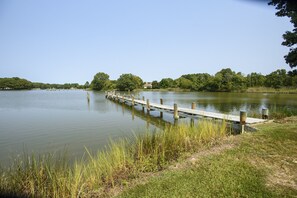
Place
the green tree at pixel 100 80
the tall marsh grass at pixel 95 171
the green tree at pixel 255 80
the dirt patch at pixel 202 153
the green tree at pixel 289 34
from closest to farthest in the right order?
the tall marsh grass at pixel 95 171, the dirt patch at pixel 202 153, the green tree at pixel 289 34, the green tree at pixel 255 80, the green tree at pixel 100 80

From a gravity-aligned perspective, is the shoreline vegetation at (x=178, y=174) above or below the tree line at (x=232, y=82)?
below

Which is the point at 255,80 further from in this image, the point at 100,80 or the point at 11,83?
the point at 11,83

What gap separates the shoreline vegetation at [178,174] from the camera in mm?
3359

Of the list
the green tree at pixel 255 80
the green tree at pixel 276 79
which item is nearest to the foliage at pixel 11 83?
the green tree at pixel 255 80

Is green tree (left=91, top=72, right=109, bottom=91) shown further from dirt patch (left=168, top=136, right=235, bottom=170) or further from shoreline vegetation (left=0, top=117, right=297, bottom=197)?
shoreline vegetation (left=0, top=117, right=297, bottom=197)

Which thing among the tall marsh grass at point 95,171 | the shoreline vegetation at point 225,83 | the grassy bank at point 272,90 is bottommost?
the tall marsh grass at point 95,171

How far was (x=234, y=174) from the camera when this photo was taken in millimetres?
3789

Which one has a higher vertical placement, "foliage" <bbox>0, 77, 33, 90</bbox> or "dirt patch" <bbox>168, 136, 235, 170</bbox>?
"foliage" <bbox>0, 77, 33, 90</bbox>

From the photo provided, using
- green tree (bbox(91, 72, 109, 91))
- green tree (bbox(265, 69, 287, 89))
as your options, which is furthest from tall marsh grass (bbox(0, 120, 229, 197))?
green tree (bbox(91, 72, 109, 91))

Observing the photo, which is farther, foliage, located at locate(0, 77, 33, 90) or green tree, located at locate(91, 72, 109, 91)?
foliage, located at locate(0, 77, 33, 90)

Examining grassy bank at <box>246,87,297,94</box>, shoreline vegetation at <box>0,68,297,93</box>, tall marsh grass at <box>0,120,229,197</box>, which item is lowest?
tall marsh grass at <box>0,120,229,197</box>

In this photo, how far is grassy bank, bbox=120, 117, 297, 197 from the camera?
10.6ft

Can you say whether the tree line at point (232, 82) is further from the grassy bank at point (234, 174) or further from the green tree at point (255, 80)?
the grassy bank at point (234, 174)

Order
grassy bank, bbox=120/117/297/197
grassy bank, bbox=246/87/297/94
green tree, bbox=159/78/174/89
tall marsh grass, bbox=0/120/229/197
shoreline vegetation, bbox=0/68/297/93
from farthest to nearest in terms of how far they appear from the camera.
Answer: green tree, bbox=159/78/174/89
shoreline vegetation, bbox=0/68/297/93
grassy bank, bbox=246/87/297/94
tall marsh grass, bbox=0/120/229/197
grassy bank, bbox=120/117/297/197
